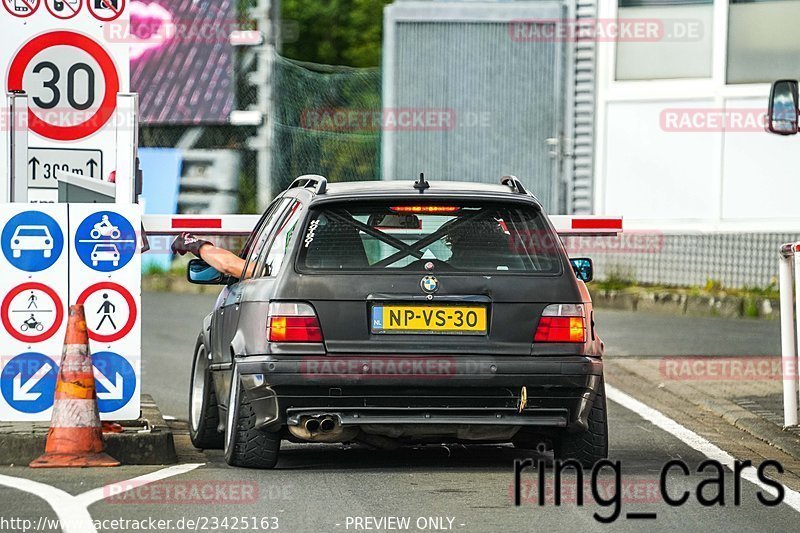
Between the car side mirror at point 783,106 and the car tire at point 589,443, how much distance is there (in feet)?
10.1

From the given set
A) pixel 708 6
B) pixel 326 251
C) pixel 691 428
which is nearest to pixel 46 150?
pixel 326 251

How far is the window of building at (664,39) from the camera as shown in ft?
77.3

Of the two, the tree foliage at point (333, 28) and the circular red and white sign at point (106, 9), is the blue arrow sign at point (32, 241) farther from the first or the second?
the tree foliage at point (333, 28)

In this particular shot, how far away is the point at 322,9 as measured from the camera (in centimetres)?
5603

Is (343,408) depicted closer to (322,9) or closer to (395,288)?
(395,288)

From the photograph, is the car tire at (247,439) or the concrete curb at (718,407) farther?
the concrete curb at (718,407)

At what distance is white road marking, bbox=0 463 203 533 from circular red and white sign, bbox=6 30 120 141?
2.36 meters

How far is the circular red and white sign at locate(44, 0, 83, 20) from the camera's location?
1026cm

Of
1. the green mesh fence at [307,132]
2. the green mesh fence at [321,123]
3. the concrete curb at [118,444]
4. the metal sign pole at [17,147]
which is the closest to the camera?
the concrete curb at [118,444]
